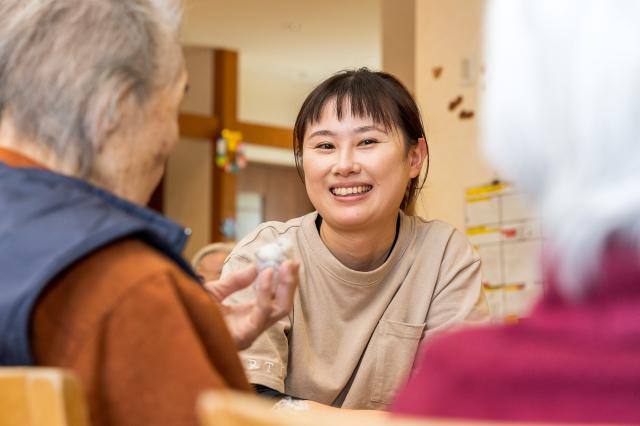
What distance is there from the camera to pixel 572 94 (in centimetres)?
71

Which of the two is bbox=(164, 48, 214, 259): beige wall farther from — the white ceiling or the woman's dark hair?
the woman's dark hair

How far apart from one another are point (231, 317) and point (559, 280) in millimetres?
782

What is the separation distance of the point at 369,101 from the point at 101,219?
114 centimetres

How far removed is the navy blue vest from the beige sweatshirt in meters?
0.81

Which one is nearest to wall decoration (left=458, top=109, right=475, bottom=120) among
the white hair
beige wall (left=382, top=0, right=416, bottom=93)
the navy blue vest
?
beige wall (left=382, top=0, right=416, bottom=93)

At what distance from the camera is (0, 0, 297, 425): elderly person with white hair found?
910 mm

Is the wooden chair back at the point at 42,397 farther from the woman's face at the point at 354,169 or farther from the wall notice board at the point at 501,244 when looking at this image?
the wall notice board at the point at 501,244

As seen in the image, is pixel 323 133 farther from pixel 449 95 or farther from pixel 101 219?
pixel 449 95

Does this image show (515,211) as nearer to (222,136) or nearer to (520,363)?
(520,363)

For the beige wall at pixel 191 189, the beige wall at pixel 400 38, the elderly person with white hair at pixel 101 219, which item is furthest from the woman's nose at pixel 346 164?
the beige wall at pixel 191 189

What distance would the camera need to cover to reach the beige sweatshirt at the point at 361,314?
187 centimetres

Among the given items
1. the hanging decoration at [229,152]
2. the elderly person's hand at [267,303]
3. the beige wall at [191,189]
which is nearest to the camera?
the elderly person's hand at [267,303]

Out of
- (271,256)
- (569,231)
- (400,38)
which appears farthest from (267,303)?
(400,38)

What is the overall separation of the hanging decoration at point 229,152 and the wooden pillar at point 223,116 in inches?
3.1
